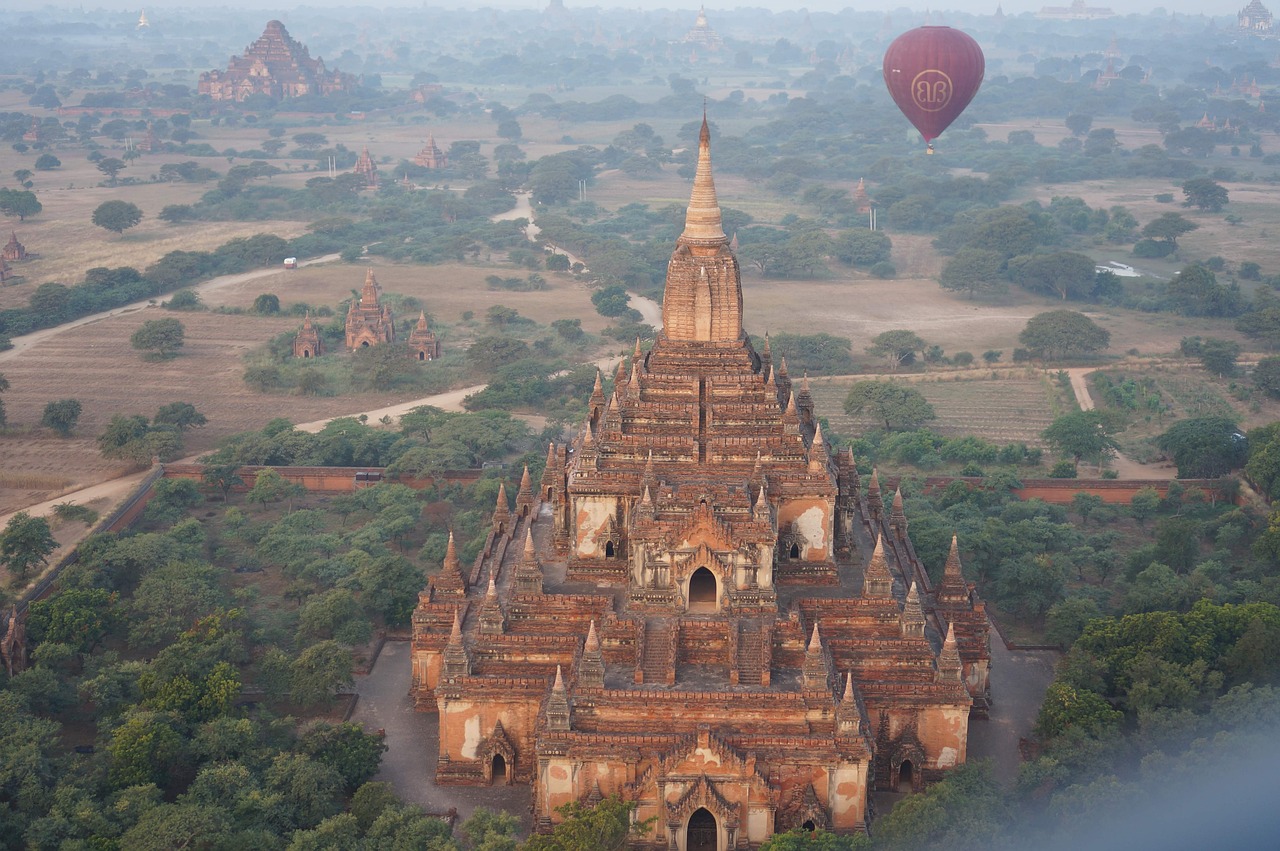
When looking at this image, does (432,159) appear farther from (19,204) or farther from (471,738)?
(471,738)

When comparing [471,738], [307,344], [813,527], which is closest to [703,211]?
[813,527]

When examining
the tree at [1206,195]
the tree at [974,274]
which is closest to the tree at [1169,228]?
the tree at [1206,195]

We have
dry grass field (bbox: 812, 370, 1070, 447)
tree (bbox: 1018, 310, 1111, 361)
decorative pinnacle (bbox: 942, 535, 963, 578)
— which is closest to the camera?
decorative pinnacle (bbox: 942, 535, 963, 578)

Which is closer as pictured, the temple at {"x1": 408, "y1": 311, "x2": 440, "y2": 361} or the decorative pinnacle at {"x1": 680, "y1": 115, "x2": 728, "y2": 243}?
the decorative pinnacle at {"x1": 680, "y1": 115, "x2": 728, "y2": 243}

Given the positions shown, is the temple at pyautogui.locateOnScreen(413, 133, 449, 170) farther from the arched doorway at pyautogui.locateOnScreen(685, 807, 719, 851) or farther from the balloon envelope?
the arched doorway at pyautogui.locateOnScreen(685, 807, 719, 851)

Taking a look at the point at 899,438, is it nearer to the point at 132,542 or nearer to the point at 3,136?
the point at 132,542

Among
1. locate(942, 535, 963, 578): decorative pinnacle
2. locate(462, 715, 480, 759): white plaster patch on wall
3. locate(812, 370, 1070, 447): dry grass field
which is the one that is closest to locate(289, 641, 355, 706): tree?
locate(462, 715, 480, 759): white plaster patch on wall

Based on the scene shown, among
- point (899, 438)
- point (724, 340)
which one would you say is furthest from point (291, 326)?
point (724, 340)
